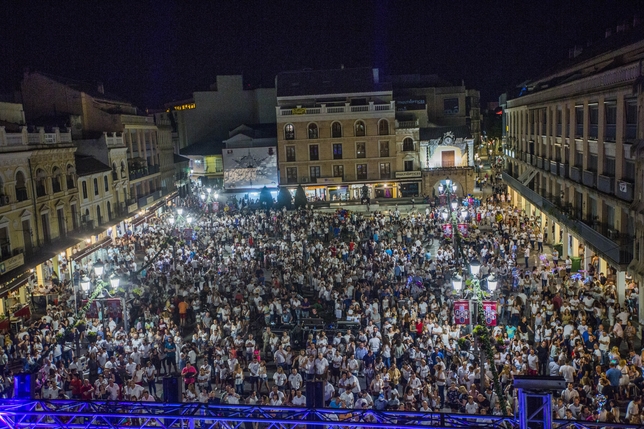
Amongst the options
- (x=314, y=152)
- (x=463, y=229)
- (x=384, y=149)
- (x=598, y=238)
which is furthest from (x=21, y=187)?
(x=384, y=149)

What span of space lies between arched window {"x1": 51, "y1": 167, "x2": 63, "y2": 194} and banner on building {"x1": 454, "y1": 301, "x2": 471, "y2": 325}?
80.2 feet

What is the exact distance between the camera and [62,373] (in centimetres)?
1697

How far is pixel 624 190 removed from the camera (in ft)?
79.8

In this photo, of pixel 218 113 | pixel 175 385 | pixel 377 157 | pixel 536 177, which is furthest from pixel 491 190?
pixel 175 385

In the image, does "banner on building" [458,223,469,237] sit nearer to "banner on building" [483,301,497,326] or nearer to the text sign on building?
"banner on building" [483,301,497,326]

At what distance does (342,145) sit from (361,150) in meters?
1.87

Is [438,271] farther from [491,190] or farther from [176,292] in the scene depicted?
[491,190]

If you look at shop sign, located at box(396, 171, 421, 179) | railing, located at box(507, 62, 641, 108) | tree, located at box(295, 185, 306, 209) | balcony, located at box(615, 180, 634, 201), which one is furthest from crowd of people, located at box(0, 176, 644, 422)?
shop sign, located at box(396, 171, 421, 179)

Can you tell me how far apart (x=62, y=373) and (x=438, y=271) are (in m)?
15.2

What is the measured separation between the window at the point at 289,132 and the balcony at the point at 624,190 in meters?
38.6

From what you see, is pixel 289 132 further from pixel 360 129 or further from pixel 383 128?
pixel 383 128

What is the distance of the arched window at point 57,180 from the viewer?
33.8 m

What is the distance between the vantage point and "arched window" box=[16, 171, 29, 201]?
29934 millimetres

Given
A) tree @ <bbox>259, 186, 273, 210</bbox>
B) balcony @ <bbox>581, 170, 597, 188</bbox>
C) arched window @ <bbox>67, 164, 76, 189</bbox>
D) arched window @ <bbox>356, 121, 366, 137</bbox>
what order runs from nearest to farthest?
1. balcony @ <bbox>581, 170, 597, 188</bbox>
2. arched window @ <bbox>67, 164, 76, 189</bbox>
3. tree @ <bbox>259, 186, 273, 210</bbox>
4. arched window @ <bbox>356, 121, 366, 137</bbox>
